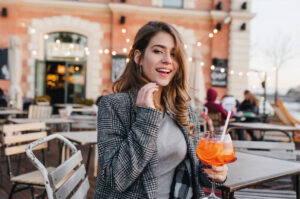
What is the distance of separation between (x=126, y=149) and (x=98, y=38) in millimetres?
9440

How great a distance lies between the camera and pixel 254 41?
20.5 meters

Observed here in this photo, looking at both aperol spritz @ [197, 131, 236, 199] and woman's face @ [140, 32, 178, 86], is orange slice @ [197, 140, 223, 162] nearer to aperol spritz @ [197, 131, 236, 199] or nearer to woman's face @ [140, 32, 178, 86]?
aperol spritz @ [197, 131, 236, 199]

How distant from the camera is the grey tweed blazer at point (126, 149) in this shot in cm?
103

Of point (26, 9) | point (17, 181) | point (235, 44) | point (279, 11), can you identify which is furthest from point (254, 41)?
point (17, 181)

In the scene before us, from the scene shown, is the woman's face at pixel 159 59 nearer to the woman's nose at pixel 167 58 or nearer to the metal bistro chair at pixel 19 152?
the woman's nose at pixel 167 58

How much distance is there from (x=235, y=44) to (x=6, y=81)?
29.4ft

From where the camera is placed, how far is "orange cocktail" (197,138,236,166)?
1.07m

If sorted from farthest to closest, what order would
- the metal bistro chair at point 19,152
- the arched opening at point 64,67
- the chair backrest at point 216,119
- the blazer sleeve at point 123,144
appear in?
1. the arched opening at point 64,67
2. the chair backrest at point 216,119
3. the metal bistro chair at point 19,152
4. the blazer sleeve at point 123,144

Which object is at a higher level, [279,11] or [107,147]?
[279,11]

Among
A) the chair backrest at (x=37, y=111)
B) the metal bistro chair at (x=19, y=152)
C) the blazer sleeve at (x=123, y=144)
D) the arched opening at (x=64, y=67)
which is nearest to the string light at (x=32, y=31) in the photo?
the arched opening at (x=64, y=67)

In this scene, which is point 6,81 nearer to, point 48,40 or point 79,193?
point 48,40

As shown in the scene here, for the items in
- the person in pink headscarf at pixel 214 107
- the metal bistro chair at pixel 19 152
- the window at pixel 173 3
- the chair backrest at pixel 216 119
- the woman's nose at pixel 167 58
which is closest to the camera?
the woman's nose at pixel 167 58

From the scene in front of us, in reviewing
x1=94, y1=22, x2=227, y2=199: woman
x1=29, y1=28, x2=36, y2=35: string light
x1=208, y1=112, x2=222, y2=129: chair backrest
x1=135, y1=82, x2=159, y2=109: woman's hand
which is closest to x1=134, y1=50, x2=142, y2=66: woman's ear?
x1=94, y1=22, x2=227, y2=199: woman

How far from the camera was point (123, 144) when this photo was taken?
106cm
